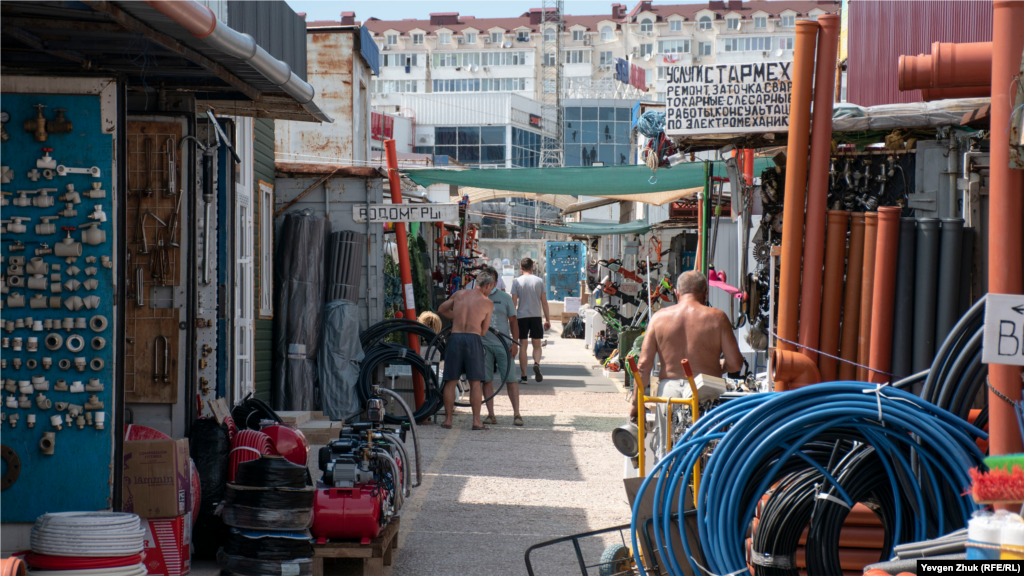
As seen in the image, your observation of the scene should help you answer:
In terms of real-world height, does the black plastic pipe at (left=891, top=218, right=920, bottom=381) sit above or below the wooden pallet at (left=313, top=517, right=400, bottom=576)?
above

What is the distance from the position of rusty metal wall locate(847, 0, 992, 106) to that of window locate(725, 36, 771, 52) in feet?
261

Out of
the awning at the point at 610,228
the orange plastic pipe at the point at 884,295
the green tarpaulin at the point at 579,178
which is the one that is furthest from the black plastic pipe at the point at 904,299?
the awning at the point at 610,228

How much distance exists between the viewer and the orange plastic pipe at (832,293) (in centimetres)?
532

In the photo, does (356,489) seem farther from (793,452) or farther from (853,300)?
(853,300)

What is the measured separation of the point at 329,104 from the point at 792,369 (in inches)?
563

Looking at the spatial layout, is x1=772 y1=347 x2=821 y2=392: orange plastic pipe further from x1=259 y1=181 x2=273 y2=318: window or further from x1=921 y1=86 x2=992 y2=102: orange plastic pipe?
x1=259 y1=181 x2=273 y2=318: window

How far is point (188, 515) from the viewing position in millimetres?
5477

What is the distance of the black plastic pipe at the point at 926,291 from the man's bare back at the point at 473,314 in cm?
674

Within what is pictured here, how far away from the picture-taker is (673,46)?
9200 centimetres

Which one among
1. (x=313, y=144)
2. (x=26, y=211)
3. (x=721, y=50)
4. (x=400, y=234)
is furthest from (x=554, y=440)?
(x=721, y=50)

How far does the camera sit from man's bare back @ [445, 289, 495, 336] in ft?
37.0

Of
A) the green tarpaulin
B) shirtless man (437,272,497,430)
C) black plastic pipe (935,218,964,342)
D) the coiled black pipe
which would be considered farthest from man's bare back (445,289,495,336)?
black plastic pipe (935,218,964,342)

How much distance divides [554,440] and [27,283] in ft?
21.3

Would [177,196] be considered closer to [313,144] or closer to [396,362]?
[396,362]
